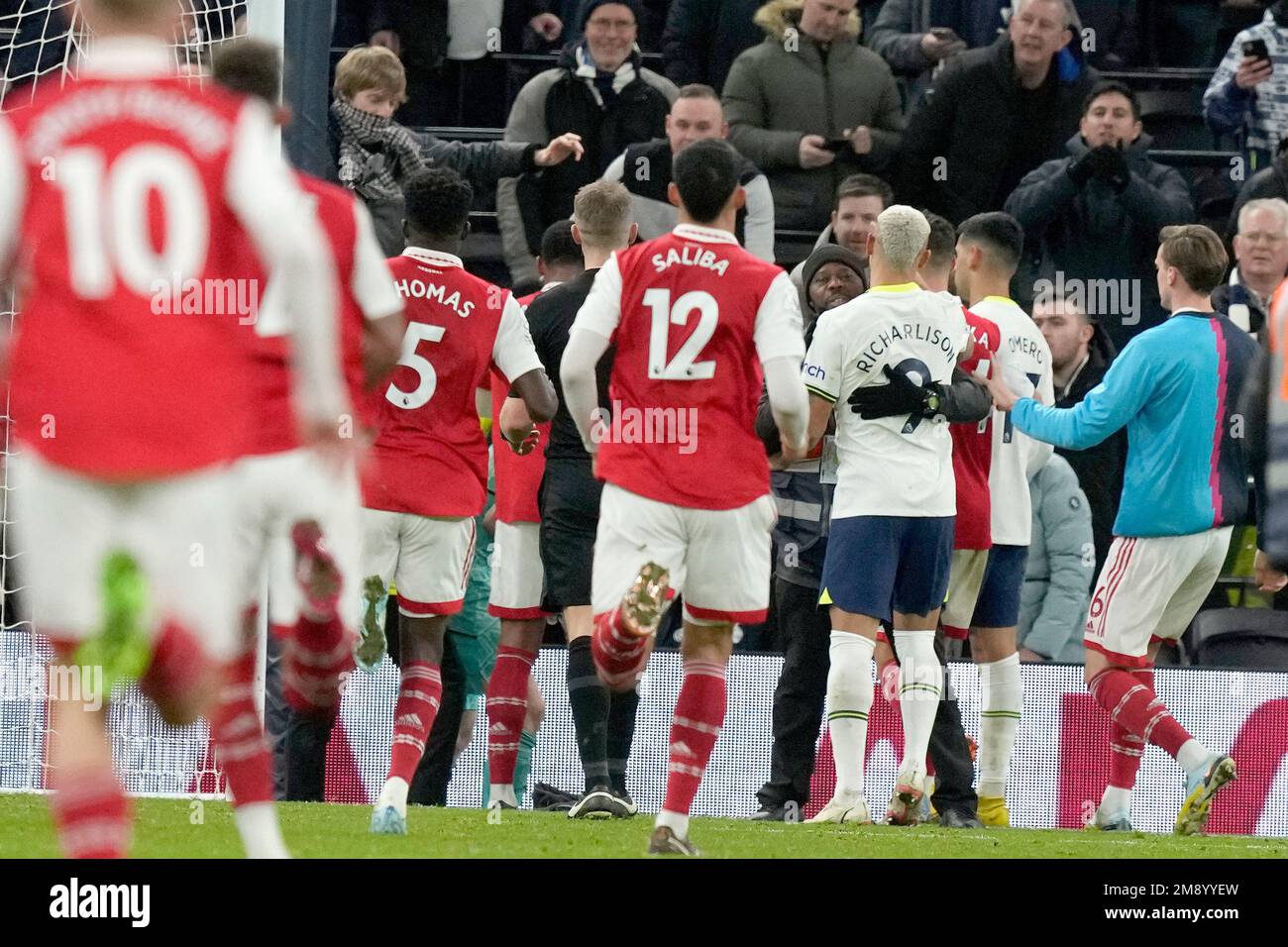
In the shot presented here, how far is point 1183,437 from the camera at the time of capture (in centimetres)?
849

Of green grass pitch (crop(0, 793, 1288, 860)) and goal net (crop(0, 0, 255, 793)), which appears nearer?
green grass pitch (crop(0, 793, 1288, 860))

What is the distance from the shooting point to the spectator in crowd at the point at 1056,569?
9953 millimetres

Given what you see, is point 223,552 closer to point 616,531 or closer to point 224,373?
point 224,373

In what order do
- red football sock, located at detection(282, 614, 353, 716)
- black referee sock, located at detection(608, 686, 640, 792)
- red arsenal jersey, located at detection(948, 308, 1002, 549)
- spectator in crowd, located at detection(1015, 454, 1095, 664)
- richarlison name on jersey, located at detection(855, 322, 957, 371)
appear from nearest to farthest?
red football sock, located at detection(282, 614, 353, 716), richarlison name on jersey, located at detection(855, 322, 957, 371), red arsenal jersey, located at detection(948, 308, 1002, 549), black referee sock, located at detection(608, 686, 640, 792), spectator in crowd, located at detection(1015, 454, 1095, 664)

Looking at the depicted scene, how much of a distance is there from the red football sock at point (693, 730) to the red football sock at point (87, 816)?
218 centimetres

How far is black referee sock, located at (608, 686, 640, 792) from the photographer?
8898 mm

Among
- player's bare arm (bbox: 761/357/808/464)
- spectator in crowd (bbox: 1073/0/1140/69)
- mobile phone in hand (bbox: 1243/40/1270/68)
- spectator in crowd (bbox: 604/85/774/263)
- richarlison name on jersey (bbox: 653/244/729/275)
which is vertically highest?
spectator in crowd (bbox: 1073/0/1140/69)

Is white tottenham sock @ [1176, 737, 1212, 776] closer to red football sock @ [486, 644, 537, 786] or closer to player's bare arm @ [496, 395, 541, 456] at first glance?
red football sock @ [486, 644, 537, 786]

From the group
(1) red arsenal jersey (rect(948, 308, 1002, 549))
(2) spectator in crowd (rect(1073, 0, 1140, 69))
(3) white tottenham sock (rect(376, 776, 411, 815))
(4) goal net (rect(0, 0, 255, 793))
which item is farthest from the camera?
(2) spectator in crowd (rect(1073, 0, 1140, 69))

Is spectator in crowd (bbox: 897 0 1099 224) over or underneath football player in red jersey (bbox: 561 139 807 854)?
over

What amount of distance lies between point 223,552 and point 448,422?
3104 mm

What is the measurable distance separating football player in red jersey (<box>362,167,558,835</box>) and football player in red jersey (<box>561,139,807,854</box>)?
0.90 meters

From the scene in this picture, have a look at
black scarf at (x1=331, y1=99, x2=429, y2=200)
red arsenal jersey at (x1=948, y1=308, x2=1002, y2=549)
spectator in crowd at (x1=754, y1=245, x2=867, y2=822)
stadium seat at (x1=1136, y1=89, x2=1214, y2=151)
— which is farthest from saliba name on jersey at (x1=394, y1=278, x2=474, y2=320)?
stadium seat at (x1=1136, y1=89, x2=1214, y2=151)

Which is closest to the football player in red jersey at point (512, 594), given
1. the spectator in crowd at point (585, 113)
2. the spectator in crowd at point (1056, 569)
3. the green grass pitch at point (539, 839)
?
the green grass pitch at point (539, 839)
